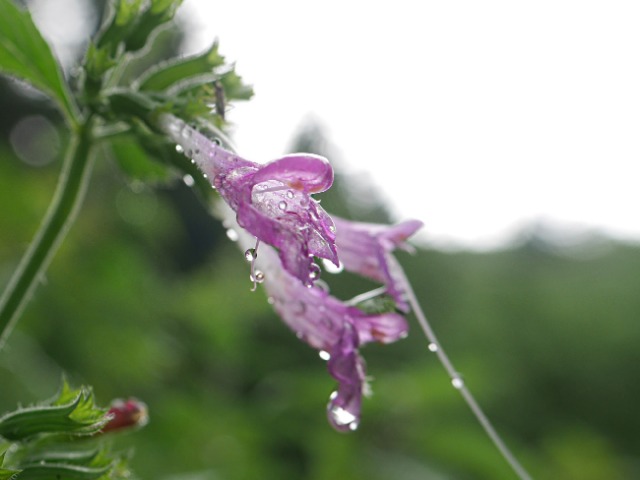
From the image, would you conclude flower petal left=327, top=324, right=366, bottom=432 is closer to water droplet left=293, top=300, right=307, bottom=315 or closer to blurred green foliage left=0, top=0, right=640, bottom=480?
water droplet left=293, top=300, right=307, bottom=315


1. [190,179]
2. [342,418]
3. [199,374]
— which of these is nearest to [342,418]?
[342,418]

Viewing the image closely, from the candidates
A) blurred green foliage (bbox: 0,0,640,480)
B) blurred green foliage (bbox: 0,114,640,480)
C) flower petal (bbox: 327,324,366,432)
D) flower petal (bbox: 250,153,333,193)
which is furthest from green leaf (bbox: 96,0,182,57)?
flower petal (bbox: 327,324,366,432)

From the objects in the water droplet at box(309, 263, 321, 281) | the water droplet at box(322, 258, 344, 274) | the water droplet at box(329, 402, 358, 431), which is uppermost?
the water droplet at box(309, 263, 321, 281)

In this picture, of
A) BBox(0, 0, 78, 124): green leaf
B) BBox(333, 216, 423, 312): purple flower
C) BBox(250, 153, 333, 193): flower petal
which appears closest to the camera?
BBox(250, 153, 333, 193): flower petal

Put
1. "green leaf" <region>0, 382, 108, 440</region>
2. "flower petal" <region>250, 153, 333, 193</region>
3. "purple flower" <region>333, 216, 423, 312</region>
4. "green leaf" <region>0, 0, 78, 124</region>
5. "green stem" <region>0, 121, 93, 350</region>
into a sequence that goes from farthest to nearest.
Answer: "green leaf" <region>0, 0, 78, 124</region> < "purple flower" <region>333, 216, 423, 312</region> < "green stem" <region>0, 121, 93, 350</region> < "green leaf" <region>0, 382, 108, 440</region> < "flower petal" <region>250, 153, 333, 193</region>

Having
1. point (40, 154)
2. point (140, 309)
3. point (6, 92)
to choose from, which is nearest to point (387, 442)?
point (140, 309)
